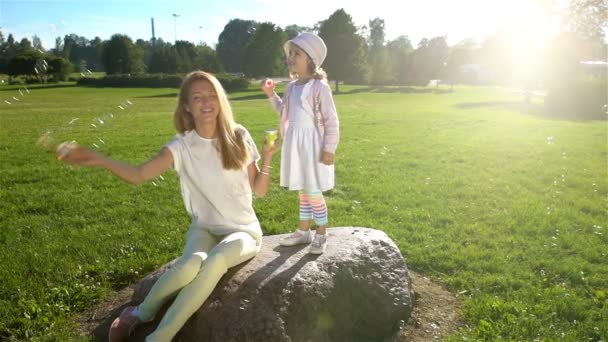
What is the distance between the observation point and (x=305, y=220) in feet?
Answer: 15.5

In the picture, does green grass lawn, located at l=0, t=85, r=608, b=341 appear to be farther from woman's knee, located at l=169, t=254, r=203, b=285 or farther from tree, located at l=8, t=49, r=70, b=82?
woman's knee, located at l=169, t=254, r=203, b=285

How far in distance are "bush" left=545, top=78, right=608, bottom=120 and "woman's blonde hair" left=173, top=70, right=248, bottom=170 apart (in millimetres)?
26472

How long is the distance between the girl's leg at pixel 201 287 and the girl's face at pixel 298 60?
180cm

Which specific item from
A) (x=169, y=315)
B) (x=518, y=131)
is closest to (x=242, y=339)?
(x=169, y=315)

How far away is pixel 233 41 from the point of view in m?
39.7

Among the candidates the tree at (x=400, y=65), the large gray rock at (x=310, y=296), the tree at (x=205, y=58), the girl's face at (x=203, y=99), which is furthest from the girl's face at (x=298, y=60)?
the tree at (x=400, y=65)

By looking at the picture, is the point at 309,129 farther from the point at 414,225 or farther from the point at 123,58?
the point at 123,58

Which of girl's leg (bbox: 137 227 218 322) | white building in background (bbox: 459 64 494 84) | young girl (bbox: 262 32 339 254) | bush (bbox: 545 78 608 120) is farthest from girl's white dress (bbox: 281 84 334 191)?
white building in background (bbox: 459 64 494 84)

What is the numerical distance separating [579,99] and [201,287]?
30030mm

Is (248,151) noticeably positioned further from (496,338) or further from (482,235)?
(482,235)

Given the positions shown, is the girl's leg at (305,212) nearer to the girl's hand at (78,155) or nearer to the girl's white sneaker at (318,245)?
the girl's white sneaker at (318,245)

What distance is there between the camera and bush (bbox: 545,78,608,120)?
2659 centimetres

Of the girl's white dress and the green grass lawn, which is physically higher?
the girl's white dress

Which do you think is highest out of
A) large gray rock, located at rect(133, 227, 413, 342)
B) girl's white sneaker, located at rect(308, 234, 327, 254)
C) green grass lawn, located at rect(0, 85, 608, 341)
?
girl's white sneaker, located at rect(308, 234, 327, 254)
